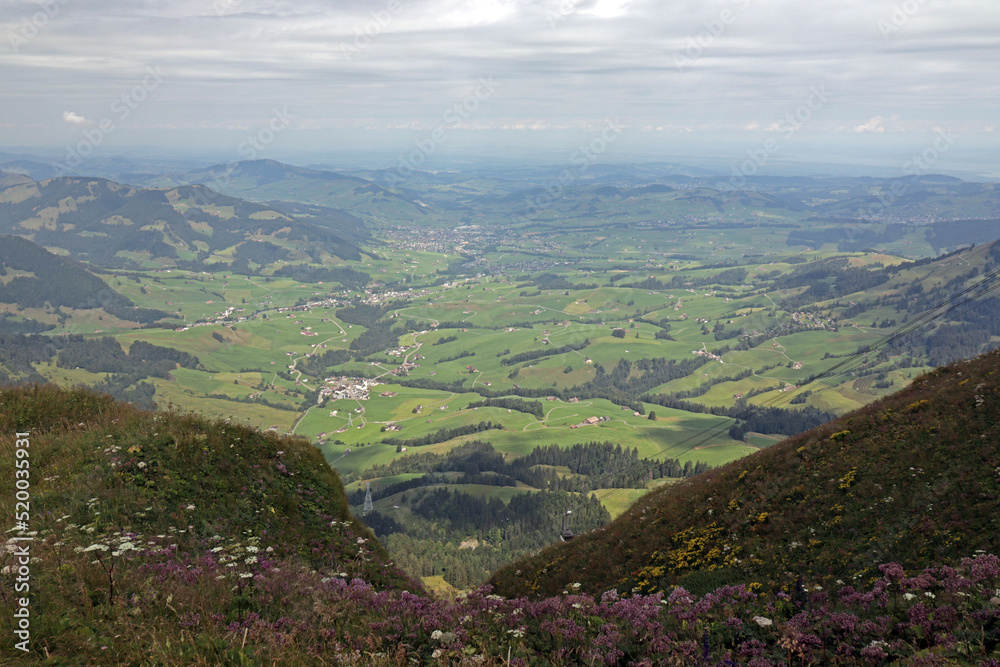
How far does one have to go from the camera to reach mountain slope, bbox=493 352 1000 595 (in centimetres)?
1469

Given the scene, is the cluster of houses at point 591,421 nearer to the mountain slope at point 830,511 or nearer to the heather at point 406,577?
the mountain slope at point 830,511

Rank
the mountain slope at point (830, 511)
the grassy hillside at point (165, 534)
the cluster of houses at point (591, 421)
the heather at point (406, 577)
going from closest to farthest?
the grassy hillside at point (165, 534), the heather at point (406, 577), the mountain slope at point (830, 511), the cluster of houses at point (591, 421)

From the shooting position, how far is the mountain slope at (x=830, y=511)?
14.7 m

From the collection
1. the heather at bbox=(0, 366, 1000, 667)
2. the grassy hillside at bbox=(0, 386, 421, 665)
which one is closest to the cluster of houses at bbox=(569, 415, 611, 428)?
the heather at bbox=(0, 366, 1000, 667)

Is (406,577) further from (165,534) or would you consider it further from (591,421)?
(591,421)

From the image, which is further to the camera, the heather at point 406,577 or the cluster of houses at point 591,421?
the cluster of houses at point 591,421

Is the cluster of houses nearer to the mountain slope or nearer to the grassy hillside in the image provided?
the mountain slope

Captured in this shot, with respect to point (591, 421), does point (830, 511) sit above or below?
above

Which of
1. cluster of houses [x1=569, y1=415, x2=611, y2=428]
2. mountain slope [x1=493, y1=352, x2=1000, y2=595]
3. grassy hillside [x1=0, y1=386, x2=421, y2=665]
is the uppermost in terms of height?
grassy hillside [x1=0, y1=386, x2=421, y2=665]

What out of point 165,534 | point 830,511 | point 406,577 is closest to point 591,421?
point 830,511

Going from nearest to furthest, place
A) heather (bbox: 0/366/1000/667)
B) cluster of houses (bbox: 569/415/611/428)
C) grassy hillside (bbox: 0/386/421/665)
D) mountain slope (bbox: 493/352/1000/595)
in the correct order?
grassy hillside (bbox: 0/386/421/665)
heather (bbox: 0/366/1000/667)
mountain slope (bbox: 493/352/1000/595)
cluster of houses (bbox: 569/415/611/428)

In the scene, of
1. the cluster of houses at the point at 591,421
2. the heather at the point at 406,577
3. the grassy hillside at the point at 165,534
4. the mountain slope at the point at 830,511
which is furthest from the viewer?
the cluster of houses at the point at 591,421

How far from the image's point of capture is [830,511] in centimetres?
1809

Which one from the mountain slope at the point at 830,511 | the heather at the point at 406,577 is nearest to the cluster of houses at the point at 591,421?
the mountain slope at the point at 830,511
